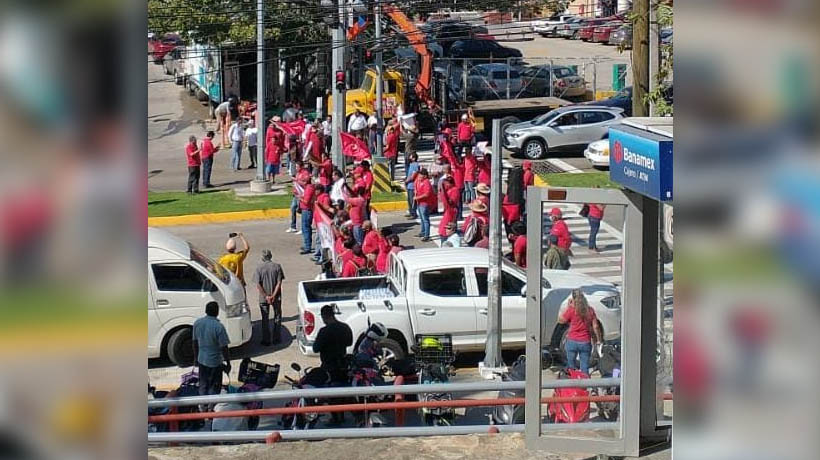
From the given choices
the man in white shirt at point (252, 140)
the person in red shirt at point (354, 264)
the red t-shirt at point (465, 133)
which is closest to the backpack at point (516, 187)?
the person in red shirt at point (354, 264)

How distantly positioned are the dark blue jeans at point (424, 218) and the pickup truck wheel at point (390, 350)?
852 cm

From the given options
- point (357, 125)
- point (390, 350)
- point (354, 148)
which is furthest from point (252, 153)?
point (390, 350)

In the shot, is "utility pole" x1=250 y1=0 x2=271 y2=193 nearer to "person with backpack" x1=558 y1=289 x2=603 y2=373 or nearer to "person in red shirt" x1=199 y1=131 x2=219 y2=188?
"person in red shirt" x1=199 y1=131 x2=219 y2=188

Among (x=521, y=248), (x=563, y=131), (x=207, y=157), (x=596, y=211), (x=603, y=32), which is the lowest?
(x=521, y=248)

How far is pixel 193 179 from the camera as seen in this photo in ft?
89.0

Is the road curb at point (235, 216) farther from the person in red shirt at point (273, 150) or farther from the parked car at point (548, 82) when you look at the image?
the parked car at point (548, 82)

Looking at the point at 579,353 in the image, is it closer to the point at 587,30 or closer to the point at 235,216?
the point at 235,216

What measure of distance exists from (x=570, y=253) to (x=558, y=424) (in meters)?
1.33

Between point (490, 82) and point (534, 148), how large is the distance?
24.7ft
